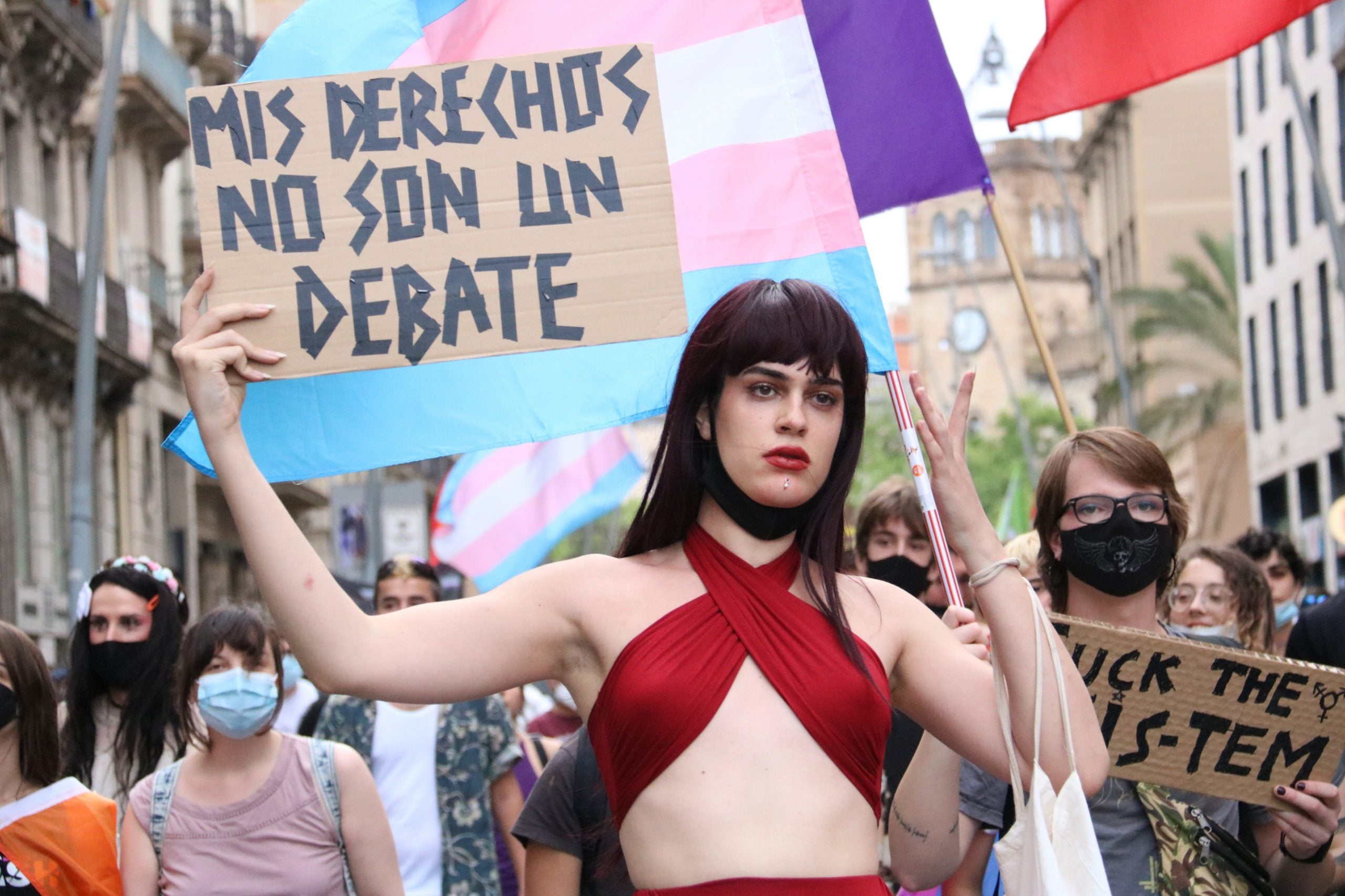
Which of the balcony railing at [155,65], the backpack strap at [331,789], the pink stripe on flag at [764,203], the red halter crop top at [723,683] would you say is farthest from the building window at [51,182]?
the red halter crop top at [723,683]

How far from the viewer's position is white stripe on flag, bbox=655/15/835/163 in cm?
547

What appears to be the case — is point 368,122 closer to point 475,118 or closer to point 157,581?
point 475,118

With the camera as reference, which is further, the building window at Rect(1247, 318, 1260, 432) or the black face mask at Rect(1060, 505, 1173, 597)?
the building window at Rect(1247, 318, 1260, 432)

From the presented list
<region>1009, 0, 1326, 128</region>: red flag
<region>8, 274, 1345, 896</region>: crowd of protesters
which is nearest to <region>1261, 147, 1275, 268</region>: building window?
<region>8, 274, 1345, 896</region>: crowd of protesters

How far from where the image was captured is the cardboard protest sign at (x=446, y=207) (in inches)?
154

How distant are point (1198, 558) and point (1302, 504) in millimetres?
33744

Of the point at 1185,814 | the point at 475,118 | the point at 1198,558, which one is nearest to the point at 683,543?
the point at 475,118

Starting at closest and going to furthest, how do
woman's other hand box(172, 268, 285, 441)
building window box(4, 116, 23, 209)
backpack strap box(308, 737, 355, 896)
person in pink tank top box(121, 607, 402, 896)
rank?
woman's other hand box(172, 268, 285, 441)
person in pink tank top box(121, 607, 402, 896)
backpack strap box(308, 737, 355, 896)
building window box(4, 116, 23, 209)

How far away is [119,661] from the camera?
628 cm

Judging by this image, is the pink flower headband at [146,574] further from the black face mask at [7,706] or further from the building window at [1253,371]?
the building window at [1253,371]

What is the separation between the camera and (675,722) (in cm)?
327

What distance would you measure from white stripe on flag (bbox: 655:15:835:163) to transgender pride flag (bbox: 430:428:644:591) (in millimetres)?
7657

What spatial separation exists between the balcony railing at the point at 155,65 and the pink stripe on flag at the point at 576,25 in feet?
80.8

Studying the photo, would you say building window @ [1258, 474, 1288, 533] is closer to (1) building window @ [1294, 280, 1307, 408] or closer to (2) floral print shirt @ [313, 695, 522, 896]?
(1) building window @ [1294, 280, 1307, 408]
